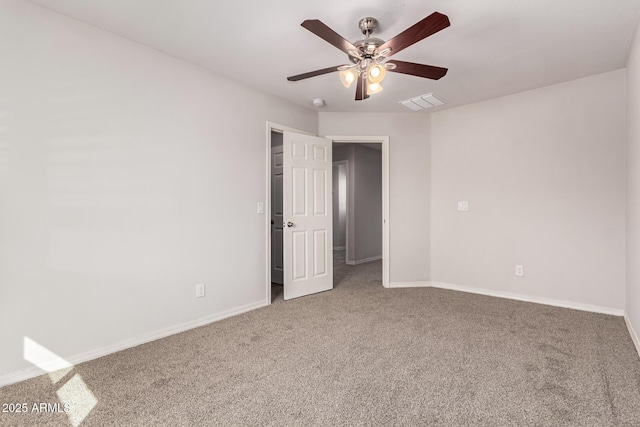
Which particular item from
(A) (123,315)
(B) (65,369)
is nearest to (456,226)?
(A) (123,315)

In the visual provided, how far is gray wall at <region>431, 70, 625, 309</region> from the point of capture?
321 centimetres

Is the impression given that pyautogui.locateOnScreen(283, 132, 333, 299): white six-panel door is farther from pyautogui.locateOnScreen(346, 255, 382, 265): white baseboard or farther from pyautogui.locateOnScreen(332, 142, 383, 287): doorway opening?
pyautogui.locateOnScreen(346, 255, 382, 265): white baseboard

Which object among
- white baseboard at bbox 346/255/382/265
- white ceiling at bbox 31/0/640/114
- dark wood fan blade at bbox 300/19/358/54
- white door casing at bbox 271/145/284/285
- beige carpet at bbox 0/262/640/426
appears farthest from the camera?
white baseboard at bbox 346/255/382/265

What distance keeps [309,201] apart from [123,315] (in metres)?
2.32

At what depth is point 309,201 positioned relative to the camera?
4.07 m

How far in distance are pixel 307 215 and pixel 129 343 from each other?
2282mm

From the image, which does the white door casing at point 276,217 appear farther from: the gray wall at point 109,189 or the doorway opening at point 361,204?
the doorway opening at point 361,204

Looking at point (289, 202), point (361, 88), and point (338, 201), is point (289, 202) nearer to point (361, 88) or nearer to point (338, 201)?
point (361, 88)

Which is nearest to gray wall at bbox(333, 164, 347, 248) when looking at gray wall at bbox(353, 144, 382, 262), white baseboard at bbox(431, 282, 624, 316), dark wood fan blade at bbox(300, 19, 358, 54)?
gray wall at bbox(353, 144, 382, 262)

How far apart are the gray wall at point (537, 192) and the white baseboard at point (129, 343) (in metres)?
2.83

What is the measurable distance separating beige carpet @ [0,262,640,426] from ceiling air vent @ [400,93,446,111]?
2.46 metres

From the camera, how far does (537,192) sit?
3629mm

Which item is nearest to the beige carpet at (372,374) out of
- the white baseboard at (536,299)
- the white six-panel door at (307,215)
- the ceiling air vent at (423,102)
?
the white baseboard at (536,299)

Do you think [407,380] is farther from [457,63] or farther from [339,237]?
[339,237]
